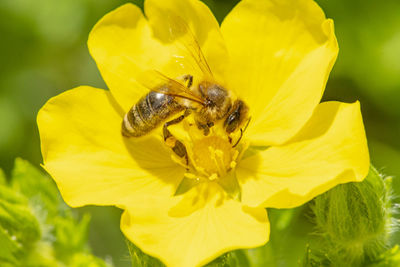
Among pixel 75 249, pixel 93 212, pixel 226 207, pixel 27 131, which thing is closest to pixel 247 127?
pixel 226 207

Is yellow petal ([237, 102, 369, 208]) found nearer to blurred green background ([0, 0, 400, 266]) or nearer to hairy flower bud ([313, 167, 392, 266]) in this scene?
hairy flower bud ([313, 167, 392, 266])

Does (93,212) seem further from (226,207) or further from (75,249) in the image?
(226,207)

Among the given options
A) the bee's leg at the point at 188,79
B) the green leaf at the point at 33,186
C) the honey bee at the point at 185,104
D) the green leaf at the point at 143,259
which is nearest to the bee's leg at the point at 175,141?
the honey bee at the point at 185,104

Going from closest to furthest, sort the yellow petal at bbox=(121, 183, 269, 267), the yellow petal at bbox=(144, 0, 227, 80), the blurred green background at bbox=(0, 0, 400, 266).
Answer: the yellow petal at bbox=(121, 183, 269, 267) → the yellow petal at bbox=(144, 0, 227, 80) → the blurred green background at bbox=(0, 0, 400, 266)

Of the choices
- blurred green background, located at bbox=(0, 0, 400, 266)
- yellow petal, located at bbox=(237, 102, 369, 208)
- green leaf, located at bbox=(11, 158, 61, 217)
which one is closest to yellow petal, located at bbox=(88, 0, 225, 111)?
yellow petal, located at bbox=(237, 102, 369, 208)

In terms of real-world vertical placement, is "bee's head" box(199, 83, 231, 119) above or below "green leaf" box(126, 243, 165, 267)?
above

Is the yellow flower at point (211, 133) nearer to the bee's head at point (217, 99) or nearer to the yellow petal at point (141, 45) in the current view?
the yellow petal at point (141, 45)

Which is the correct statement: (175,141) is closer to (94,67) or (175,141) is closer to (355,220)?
(355,220)
